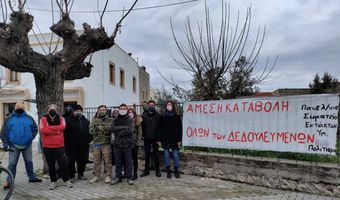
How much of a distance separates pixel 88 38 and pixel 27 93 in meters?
16.8

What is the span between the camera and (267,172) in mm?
7957

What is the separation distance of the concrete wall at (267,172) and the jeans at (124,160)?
5.29 ft

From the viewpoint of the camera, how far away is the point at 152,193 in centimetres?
760

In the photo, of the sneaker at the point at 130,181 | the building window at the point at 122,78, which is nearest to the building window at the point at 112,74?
the building window at the point at 122,78

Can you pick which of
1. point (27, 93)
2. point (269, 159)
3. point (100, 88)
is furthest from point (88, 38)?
point (27, 93)

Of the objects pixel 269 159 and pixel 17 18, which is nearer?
pixel 269 159

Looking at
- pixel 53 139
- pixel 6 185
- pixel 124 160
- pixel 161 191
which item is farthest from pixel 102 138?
pixel 6 185

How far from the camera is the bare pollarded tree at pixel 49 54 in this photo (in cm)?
902

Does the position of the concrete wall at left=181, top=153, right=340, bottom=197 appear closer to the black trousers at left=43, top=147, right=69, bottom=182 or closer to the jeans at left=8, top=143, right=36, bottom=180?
the black trousers at left=43, top=147, right=69, bottom=182

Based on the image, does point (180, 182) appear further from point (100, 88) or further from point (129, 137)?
point (100, 88)

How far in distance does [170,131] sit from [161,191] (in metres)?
1.74

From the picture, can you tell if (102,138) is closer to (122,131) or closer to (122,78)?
(122,131)

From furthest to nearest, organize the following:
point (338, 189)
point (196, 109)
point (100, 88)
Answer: point (100, 88) → point (196, 109) → point (338, 189)

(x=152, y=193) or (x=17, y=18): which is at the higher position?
(x=17, y=18)
